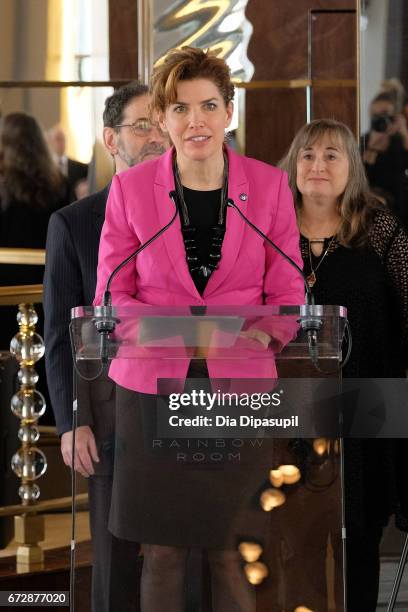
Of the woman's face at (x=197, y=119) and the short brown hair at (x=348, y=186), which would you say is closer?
the woman's face at (x=197, y=119)

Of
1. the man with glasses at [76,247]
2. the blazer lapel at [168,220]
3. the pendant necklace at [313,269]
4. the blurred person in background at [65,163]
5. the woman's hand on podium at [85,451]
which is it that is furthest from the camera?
the blurred person in background at [65,163]

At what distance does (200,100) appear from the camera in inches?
96.0

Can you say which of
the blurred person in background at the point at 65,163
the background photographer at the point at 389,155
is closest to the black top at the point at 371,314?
the background photographer at the point at 389,155

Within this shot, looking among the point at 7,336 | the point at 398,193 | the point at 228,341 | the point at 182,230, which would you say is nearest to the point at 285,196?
the point at 182,230

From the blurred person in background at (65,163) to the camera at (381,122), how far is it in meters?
1.40

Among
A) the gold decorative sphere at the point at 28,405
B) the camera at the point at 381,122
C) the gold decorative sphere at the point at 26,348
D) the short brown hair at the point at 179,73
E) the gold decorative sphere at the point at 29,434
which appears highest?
the camera at the point at 381,122

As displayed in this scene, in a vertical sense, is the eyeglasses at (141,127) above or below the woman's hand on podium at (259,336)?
above

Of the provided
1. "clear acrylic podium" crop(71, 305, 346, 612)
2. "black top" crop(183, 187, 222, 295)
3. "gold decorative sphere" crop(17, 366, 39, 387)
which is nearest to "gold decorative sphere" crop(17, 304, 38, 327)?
"gold decorative sphere" crop(17, 366, 39, 387)

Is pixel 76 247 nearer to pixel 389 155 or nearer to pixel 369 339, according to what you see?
pixel 369 339

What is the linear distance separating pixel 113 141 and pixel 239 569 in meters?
1.35

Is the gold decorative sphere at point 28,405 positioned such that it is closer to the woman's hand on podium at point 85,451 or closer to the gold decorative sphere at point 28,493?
the gold decorative sphere at point 28,493

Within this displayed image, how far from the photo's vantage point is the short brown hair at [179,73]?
2.43m

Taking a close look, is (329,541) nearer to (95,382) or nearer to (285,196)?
(95,382)

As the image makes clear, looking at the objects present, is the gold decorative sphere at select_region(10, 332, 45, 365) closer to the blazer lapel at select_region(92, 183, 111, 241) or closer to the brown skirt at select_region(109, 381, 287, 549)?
the blazer lapel at select_region(92, 183, 111, 241)
